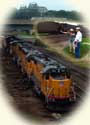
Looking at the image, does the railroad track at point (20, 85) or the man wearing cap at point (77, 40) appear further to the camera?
the man wearing cap at point (77, 40)

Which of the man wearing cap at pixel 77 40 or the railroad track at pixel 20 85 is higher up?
the man wearing cap at pixel 77 40

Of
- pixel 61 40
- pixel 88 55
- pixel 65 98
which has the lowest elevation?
pixel 61 40

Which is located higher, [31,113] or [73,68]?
[31,113]

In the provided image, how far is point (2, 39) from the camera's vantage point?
119 feet

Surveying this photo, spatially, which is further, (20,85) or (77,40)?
(77,40)

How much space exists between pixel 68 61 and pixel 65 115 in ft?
46.9

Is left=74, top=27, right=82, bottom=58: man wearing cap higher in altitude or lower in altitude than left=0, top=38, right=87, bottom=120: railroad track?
higher

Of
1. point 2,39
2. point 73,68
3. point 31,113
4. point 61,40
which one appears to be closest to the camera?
point 31,113

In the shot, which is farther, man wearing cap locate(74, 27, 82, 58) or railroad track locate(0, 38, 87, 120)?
man wearing cap locate(74, 27, 82, 58)

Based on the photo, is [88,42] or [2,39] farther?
[2,39]

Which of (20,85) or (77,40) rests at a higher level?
(77,40)

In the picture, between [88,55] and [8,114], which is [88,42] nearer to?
[88,55]

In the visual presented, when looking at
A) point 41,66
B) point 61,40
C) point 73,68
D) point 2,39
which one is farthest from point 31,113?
point 61,40

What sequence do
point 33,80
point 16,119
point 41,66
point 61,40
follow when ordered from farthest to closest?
point 61,40 < point 33,80 < point 41,66 < point 16,119
